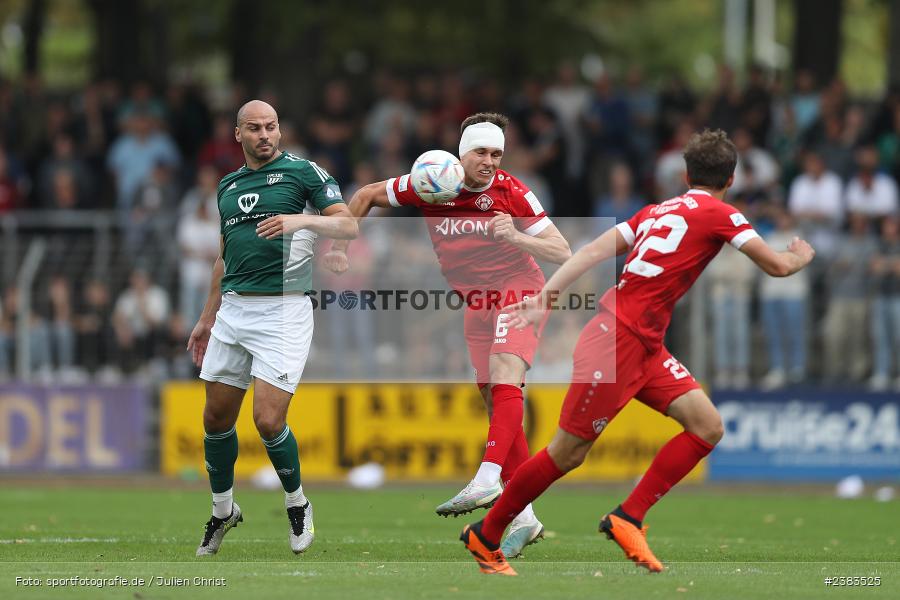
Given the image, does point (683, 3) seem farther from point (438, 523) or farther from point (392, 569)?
point (392, 569)

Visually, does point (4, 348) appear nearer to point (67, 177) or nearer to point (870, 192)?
point (67, 177)

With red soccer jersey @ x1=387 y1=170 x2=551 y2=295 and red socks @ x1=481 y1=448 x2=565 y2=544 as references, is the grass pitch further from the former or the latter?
red soccer jersey @ x1=387 y1=170 x2=551 y2=295

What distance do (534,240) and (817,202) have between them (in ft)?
33.1

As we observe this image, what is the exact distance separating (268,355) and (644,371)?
2.52 meters

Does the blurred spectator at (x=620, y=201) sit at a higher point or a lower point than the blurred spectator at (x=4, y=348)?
higher

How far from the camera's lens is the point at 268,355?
9.75m

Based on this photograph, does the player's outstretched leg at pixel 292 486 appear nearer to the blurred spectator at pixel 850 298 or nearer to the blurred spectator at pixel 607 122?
the blurred spectator at pixel 850 298

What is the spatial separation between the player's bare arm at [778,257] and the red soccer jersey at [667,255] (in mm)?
165

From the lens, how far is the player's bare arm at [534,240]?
9438 millimetres

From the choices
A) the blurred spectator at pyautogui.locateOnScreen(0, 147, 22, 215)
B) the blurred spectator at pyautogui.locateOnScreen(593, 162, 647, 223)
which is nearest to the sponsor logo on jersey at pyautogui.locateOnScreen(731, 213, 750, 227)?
the blurred spectator at pyautogui.locateOnScreen(593, 162, 647, 223)

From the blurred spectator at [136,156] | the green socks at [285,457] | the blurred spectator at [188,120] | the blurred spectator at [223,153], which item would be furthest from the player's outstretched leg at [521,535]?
the blurred spectator at [188,120]

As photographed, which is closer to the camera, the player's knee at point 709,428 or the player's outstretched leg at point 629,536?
the player's outstretched leg at point 629,536

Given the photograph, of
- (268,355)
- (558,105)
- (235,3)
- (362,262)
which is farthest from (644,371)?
(235,3)

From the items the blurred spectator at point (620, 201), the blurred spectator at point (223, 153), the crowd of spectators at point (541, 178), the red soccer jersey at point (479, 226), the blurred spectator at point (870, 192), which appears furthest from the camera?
the blurred spectator at point (223, 153)
